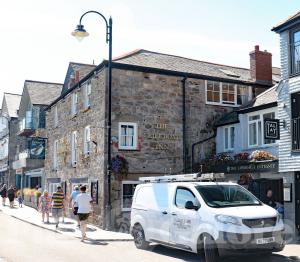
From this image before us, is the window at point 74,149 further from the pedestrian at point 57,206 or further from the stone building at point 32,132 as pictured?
the stone building at point 32,132

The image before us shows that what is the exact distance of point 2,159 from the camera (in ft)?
177

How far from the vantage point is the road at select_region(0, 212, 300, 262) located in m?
11.3

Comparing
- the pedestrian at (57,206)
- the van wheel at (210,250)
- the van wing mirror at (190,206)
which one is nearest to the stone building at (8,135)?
the pedestrian at (57,206)

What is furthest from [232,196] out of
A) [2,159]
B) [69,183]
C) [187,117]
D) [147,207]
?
[2,159]

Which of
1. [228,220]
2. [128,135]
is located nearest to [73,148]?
[128,135]

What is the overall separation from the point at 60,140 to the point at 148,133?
8425 mm

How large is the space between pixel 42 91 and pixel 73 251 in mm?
33066

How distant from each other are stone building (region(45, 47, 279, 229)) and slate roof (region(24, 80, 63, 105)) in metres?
18.2

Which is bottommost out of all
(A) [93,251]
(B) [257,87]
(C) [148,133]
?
(A) [93,251]

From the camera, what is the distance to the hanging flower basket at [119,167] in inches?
777

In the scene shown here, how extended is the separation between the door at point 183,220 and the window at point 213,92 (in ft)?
37.2

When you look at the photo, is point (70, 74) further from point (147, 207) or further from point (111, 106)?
point (147, 207)

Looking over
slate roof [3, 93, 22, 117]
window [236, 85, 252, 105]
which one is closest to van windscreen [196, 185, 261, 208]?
window [236, 85, 252, 105]

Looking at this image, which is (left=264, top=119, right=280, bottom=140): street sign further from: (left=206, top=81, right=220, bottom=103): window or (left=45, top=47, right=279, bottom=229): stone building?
(left=206, top=81, right=220, bottom=103): window
